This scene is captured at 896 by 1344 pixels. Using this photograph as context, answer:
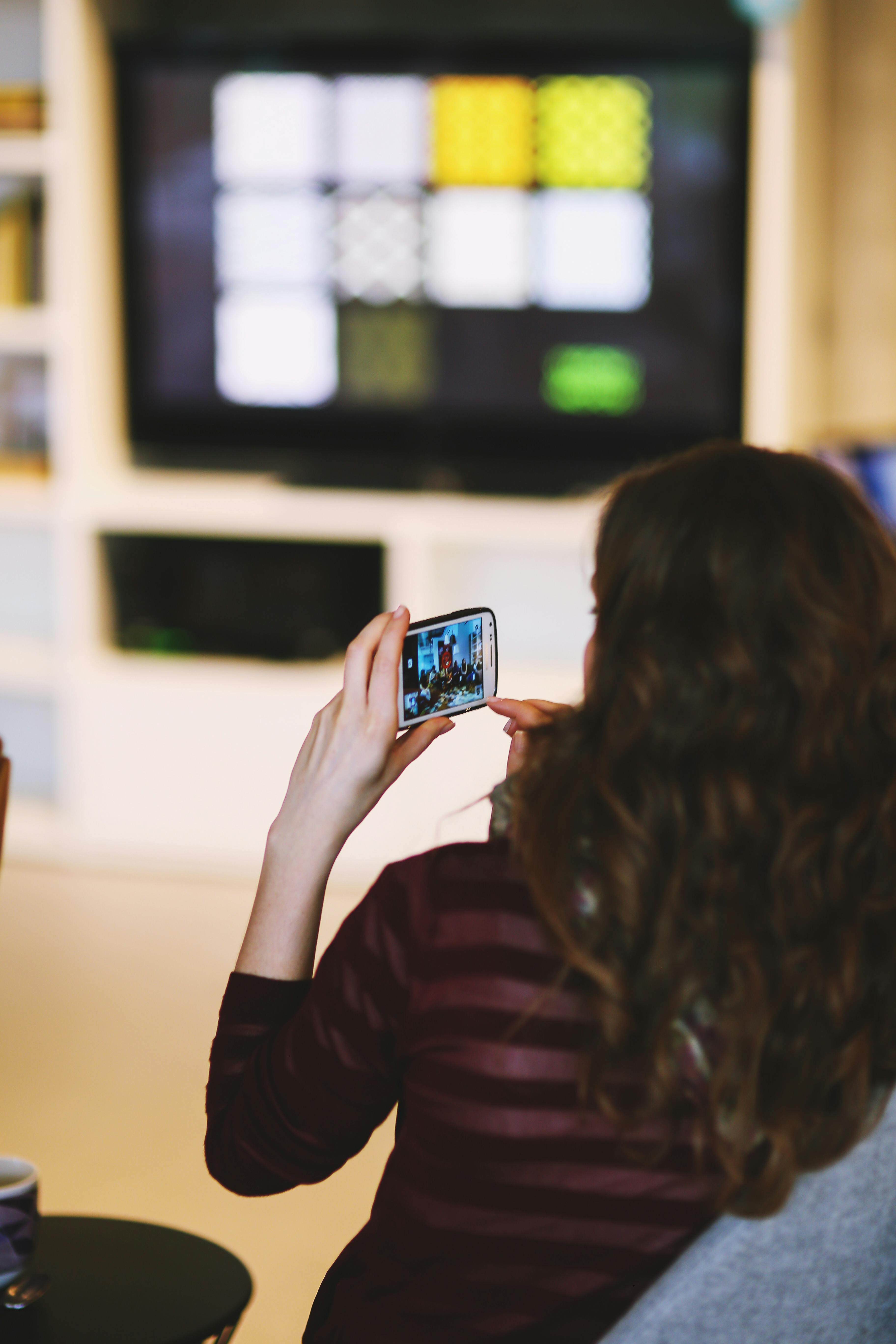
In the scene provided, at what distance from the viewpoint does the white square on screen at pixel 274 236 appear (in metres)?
3.60

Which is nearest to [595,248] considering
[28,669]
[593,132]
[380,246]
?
[593,132]

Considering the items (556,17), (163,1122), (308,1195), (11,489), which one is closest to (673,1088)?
(308,1195)

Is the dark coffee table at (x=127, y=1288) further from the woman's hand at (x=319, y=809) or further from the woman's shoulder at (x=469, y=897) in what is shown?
the woman's shoulder at (x=469, y=897)

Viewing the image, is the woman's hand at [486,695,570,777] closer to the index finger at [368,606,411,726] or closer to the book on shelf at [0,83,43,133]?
the index finger at [368,606,411,726]

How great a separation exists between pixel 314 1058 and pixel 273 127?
10.3 ft

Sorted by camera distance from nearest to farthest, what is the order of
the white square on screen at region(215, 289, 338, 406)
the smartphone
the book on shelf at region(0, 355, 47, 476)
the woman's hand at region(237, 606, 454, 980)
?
the woman's hand at region(237, 606, 454, 980), the smartphone, the white square on screen at region(215, 289, 338, 406), the book on shelf at region(0, 355, 47, 476)

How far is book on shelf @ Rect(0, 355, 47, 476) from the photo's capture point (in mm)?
3814

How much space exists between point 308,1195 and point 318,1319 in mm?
1190

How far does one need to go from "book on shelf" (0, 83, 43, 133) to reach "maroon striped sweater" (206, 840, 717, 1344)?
10.7ft

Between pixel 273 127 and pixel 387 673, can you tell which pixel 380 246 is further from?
pixel 387 673

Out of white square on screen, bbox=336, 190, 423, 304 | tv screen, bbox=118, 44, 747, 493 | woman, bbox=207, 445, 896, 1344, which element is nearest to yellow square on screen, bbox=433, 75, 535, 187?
tv screen, bbox=118, 44, 747, 493

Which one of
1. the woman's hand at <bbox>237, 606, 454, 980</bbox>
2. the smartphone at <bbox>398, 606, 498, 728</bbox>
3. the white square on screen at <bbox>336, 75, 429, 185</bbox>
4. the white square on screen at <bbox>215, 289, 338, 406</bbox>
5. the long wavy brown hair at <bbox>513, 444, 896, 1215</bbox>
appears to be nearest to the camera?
the long wavy brown hair at <bbox>513, 444, 896, 1215</bbox>

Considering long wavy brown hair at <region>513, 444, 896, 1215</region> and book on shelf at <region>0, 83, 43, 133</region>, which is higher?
book on shelf at <region>0, 83, 43, 133</region>

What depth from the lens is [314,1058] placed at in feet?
2.75
